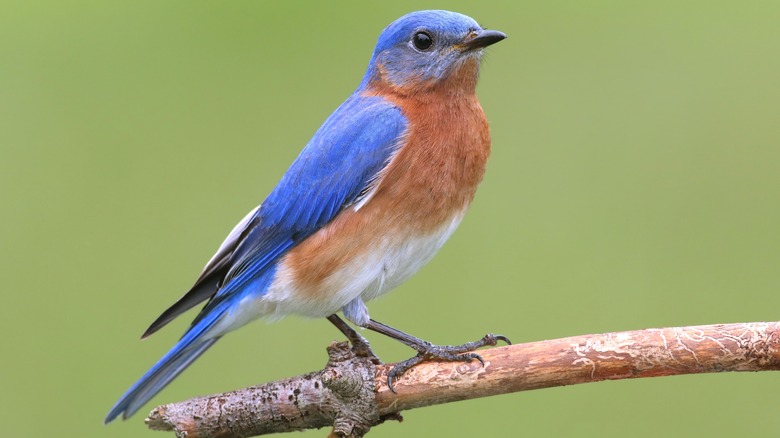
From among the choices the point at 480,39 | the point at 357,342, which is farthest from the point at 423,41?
the point at 357,342

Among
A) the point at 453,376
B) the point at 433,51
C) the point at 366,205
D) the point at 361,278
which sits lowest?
the point at 453,376

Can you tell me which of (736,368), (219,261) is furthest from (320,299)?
(736,368)

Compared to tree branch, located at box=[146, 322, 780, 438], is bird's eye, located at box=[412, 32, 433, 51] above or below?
above

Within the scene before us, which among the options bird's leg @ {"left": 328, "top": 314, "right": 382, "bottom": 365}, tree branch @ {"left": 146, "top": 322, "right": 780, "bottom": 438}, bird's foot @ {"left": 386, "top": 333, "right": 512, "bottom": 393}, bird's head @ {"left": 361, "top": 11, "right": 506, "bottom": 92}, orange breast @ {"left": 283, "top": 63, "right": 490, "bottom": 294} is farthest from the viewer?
bird's head @ {"left": 361, "top": 11, "right": 506, "bottom": 92}

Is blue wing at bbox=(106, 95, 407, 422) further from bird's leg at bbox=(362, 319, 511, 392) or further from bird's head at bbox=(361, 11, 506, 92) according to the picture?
bird's leg at bbox=(362, 319, 511, 392)

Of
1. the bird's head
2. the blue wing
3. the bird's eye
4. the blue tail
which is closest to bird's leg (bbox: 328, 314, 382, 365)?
the blue wing

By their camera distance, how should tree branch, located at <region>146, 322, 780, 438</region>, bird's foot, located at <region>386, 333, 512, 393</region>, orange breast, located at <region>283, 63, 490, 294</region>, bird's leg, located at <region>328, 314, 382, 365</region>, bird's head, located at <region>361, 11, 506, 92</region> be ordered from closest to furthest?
Answer: 1. tree branch, located at <region>146, 322, 780, 438</region>
2. bird's foot, located at <region>386, 333, 512, 393</region>
3. bird's leg, located at <region>328, 314, 382, 365</region>
4. orange breast, located at <region>283, 63, 490, 294</region>
5. bird's head, located at <region>361, 11, 506, 92</region>

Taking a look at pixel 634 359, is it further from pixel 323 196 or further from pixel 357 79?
pixel 357 79

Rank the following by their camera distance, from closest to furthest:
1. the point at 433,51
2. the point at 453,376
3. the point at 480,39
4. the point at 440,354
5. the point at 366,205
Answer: the point at 453,376
the point at 440,354
the point at 366,205
the point at 480,39
the point at 433,51

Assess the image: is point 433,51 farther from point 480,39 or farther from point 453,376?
point 453,376
